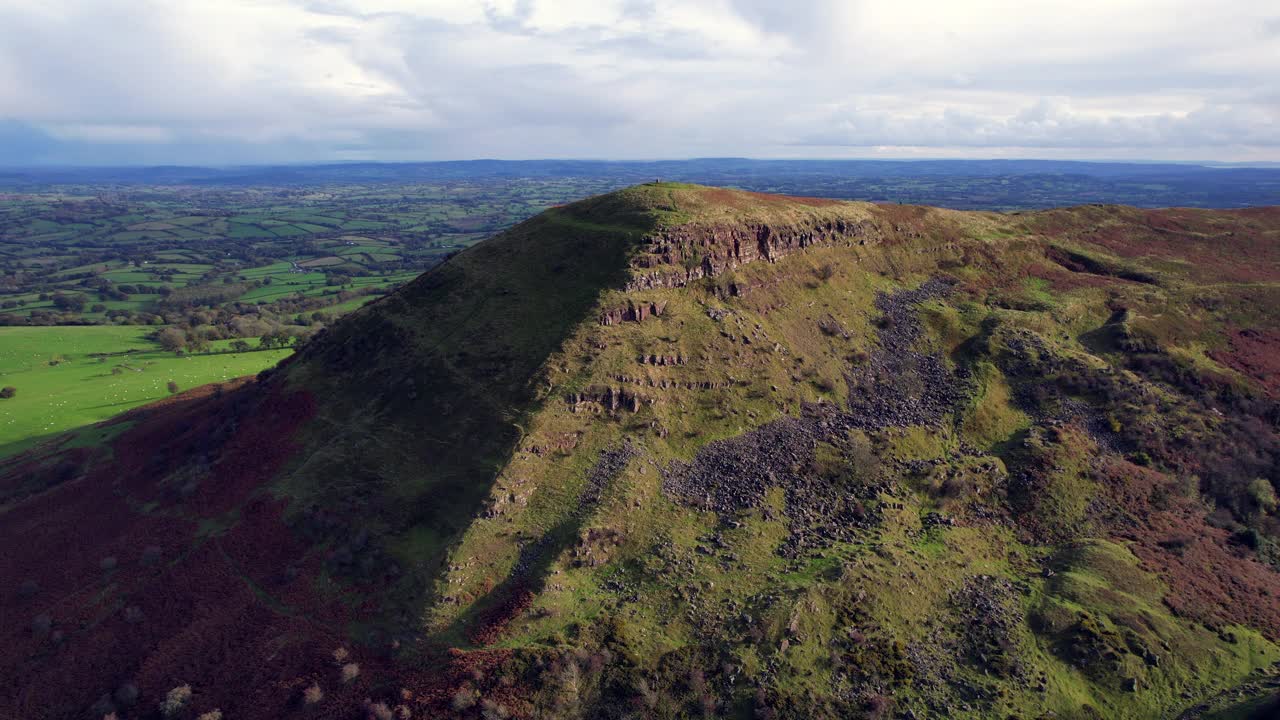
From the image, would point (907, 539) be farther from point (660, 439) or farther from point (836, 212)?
point (836, 212)

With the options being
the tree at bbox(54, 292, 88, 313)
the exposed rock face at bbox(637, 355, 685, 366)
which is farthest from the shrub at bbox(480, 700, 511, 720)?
the tree at bbox(54, 292, 88, 313)

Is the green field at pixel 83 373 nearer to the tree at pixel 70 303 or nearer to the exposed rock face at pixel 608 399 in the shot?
the tree at pixel 70 303

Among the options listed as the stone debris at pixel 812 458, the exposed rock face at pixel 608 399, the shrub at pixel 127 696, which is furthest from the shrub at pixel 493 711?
the exposed rock face at pixel 608 399

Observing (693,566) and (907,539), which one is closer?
(693,566)

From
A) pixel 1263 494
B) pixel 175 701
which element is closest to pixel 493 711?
pixel 175 701

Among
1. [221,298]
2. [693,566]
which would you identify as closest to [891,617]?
[693,566]

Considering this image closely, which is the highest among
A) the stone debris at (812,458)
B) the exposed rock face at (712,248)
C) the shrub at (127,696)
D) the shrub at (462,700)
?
the exposed rock face at (712,248)

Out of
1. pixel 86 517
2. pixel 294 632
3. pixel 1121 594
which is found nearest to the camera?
pixel 294 632
